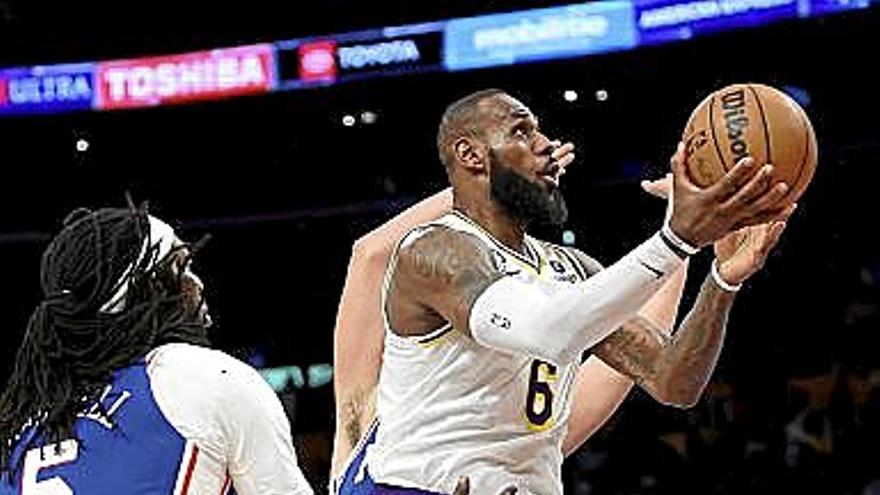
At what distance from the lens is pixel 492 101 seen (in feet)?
13.8

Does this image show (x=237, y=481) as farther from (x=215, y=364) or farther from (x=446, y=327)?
(x=446, y=327)

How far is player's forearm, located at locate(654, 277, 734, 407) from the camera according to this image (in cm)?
356

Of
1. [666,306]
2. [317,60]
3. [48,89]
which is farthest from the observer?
[48,89]

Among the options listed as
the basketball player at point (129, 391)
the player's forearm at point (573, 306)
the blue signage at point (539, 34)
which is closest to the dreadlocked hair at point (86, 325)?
the basketball player at point (129, 391)

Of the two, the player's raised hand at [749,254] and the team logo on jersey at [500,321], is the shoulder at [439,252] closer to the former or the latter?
the team logo on jersey at [500,321]

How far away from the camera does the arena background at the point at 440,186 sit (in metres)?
12.3

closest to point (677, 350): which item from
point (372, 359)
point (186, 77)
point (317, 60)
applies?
point (372, 359)

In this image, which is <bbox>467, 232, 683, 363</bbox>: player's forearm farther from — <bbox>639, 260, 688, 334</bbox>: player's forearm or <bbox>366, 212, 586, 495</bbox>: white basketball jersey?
<bbox>639, 260, 688, 334</bbox>: player's forearm

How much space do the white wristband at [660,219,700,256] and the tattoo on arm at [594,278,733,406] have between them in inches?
17.7

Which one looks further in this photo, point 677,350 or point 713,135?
point 677,350

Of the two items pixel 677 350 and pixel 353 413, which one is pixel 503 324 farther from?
pixel 353 413

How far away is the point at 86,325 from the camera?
2.87 meters

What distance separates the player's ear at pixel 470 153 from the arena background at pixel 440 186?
306 inches

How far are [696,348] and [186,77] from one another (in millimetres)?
10312
